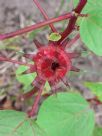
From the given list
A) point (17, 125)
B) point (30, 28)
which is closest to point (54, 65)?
point (30, 28)

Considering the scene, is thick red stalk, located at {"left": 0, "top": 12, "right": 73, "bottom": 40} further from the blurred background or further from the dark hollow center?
the blurred background

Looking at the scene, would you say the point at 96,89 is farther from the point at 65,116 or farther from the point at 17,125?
the point at 17,125

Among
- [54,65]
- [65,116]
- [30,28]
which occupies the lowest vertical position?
[65,116]

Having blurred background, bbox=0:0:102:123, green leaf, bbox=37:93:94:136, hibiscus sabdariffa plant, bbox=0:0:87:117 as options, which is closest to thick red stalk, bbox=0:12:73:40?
hibiscus sabdariffa plant, bbox=0:0:87:117

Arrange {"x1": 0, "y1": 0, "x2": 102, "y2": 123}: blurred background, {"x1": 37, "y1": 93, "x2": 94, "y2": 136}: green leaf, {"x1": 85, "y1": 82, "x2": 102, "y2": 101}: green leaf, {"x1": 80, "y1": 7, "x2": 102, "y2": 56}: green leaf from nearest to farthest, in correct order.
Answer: {"x1": 80, "y1": 7, "x2": 102, "y2": 56}: green leaf → {"x1": 37, "y1": 93, "x2": 94, "y2": 136}: green leaf → {"x1": 85, "y1": 82, "x2": 102, "y2": 101}: green leaf → {"x1": 0, "y1": 0, "x2": 102, "y2": 123}: blurred background

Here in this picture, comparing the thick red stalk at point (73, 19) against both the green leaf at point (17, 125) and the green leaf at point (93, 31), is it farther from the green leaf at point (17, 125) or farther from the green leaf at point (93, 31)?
the green leaf at point (17, 125)

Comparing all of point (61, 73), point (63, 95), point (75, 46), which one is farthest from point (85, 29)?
point (75, 46)

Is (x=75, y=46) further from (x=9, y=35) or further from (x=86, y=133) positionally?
(x=9, y=35)
